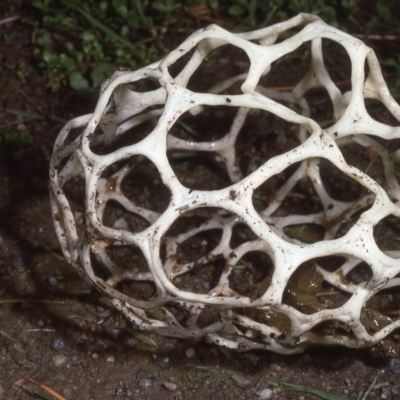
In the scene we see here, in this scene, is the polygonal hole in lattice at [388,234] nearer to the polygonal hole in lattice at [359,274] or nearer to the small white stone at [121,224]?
the polygonal hole in lattice at [359,274]

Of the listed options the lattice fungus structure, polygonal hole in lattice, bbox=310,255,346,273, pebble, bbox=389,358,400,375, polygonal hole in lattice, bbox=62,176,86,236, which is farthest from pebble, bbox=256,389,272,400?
polygonal hole in lattice, bbox=62,176,86,236

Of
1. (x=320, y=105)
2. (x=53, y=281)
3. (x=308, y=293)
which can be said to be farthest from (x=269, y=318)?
(x=320, y=105)

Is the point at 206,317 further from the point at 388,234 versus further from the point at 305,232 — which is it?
the point at 388,234

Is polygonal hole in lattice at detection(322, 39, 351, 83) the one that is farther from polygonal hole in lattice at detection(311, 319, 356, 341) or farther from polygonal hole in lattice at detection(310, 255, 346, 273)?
polygonal hole in lattice at detection(311, 319, 356, 341)

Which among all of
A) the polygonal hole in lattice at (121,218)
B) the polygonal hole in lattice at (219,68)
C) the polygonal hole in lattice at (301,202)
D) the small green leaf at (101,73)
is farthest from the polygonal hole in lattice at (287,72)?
the polygonal hole in lattice at (121,218)

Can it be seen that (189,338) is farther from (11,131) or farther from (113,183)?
(11,131)
